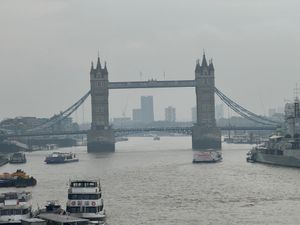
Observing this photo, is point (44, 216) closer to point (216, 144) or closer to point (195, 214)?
point (195, 214)

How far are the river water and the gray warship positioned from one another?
267cm

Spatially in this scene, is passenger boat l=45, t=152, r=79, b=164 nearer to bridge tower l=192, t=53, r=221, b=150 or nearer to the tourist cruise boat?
bridge tower l=192, t=53, r=221, b=150

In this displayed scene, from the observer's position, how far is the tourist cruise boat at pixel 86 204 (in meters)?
55.8

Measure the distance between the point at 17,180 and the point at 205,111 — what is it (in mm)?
93410

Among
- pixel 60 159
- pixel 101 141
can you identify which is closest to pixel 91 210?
pixel 60 159

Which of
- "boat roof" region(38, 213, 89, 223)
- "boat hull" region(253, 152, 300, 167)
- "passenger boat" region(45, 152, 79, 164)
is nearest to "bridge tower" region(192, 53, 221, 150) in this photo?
"passenger boat" region(45, 152, 79, 164)

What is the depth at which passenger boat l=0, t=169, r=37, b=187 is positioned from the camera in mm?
85312

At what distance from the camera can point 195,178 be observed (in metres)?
90.4

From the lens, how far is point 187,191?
7588 centimetres

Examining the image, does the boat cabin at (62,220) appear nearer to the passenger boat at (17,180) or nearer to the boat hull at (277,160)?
the passenger boat at (17,180)

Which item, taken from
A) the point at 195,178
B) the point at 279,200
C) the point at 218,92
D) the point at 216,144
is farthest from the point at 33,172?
the point at 218,92

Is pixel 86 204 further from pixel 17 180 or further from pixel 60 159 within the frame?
pixel 60 159

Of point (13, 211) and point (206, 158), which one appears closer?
point (13, 211)

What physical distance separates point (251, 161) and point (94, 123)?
195 ft
